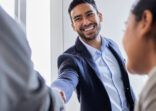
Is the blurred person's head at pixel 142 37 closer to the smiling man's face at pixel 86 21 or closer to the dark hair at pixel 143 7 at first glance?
the dark hair at pixel 143 7

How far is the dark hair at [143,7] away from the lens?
0.75 metres

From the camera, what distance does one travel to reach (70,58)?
1.62 meters

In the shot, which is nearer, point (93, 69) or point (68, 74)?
point (68, 74)

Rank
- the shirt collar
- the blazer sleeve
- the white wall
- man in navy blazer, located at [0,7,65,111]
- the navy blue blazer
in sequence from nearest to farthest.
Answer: man in navy blazer, located at [0,7,65,111]
the blazer sleeve
the navy blue blazer
the shirt collar
the white wall

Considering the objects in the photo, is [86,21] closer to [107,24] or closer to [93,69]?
[93,69]

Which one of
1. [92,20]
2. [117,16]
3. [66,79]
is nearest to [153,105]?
[66,79]

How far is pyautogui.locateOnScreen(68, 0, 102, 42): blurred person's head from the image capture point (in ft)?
5.83

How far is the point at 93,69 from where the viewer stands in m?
1.66

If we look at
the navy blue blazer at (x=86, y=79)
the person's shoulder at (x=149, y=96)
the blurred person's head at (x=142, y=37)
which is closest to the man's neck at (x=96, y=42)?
the navy blue blazer at (x=86, y=79)

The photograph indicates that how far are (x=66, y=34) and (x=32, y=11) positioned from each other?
1.13 ft

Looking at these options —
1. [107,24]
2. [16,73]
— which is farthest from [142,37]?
[107,24]

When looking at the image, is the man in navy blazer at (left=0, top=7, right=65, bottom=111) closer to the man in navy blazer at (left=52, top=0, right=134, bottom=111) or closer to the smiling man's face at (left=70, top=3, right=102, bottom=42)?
the man in navy blazer at (left=52, top=0, right=134, bottom=111)

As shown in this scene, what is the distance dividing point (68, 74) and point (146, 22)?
83 centimetres

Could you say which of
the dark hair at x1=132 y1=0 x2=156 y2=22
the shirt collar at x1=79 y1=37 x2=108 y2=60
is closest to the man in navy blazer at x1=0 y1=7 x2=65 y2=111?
the dark hair at x1=132 y1=0 x2=156 y2=22
